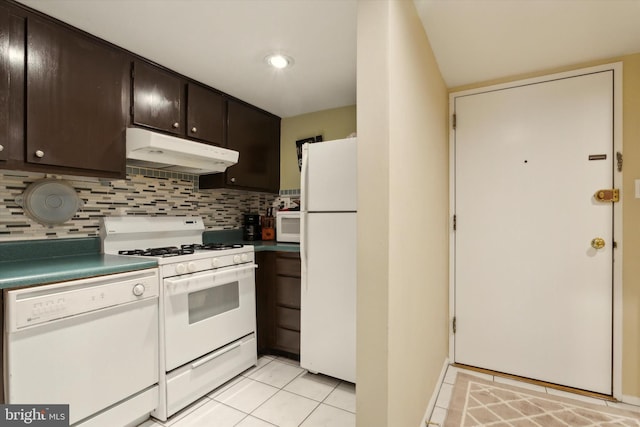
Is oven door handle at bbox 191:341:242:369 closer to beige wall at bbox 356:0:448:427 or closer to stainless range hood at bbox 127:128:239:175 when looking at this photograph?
beige wall at bbox 356:0:448:427

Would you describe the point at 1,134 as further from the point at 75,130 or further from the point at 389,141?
the point at 389,141

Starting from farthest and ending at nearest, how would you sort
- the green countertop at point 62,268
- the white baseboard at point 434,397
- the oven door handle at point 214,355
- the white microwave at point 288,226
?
the white microwave at point 288,226
the oven door handle at point 214,355
the white baseboard at point 434,397
the green countertop at point 62,268

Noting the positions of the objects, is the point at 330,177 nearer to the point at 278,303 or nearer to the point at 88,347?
the point at 278,303

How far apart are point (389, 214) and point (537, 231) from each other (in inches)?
65.5

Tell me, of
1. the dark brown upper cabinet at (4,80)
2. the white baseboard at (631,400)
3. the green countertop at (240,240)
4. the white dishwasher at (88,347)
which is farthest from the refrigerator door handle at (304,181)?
the white baseboard at (631,400)

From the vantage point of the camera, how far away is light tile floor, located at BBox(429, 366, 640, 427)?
1.82 m

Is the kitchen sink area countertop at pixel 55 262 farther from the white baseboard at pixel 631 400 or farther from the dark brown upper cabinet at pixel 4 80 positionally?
the white baseboard at pixel 631 400

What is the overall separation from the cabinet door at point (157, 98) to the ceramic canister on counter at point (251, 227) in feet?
3.72

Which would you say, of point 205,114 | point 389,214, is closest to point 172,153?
point 205,114

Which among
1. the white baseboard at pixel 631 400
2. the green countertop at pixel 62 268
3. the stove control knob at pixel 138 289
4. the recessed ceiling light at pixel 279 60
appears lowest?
the white baseboard at pixel 631 400

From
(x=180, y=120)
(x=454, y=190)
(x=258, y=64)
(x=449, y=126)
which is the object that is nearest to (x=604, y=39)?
(x=449, y=126)

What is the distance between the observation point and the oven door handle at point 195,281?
1.80m

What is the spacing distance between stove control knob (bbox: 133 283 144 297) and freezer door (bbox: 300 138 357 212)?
3.66ft

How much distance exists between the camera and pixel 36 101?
1.55m
